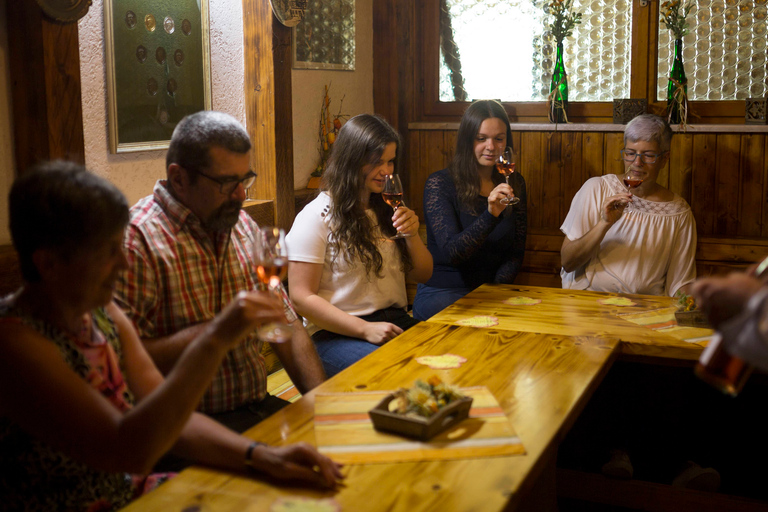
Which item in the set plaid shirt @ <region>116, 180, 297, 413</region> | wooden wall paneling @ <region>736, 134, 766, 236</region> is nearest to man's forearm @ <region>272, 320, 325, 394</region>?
plaid shirt @ <region>116, 180, 297, 413</region>

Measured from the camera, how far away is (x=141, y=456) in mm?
1194

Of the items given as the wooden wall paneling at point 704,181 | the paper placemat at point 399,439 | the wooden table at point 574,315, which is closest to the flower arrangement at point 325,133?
the wooden table at point 574,315

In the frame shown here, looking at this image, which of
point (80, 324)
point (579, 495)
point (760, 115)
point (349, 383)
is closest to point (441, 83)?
point (760, 115)

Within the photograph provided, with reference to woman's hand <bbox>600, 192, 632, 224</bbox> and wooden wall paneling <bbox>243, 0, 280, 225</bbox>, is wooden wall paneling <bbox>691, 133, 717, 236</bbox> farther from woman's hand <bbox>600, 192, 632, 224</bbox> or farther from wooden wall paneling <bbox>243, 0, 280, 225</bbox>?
wooden wall paneling <bbox>243, 0, 280, 225</bbox>

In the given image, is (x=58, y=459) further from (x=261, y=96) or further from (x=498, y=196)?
(x=261, y=96)

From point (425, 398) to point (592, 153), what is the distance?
3308 millimetres

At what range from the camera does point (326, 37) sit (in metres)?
4.34

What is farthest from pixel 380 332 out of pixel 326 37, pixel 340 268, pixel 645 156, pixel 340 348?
pixel 326 37

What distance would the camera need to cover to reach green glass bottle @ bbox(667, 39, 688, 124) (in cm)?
422

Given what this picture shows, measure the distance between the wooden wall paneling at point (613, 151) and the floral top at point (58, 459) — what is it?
3.64m

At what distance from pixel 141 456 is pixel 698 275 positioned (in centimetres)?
368

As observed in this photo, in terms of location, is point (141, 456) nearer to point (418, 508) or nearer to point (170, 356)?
point (418, 508)

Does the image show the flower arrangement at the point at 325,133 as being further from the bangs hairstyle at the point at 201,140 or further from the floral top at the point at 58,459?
the floral top at the point at 58,459

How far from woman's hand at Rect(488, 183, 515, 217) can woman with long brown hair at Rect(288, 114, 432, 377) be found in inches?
15.3
